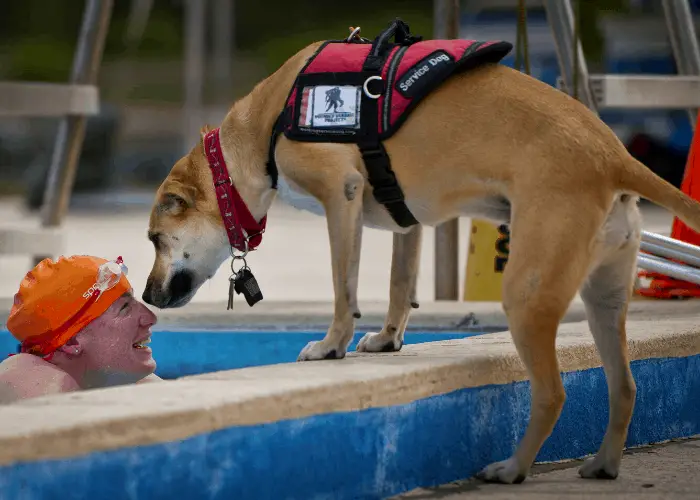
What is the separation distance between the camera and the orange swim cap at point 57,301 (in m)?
3.24

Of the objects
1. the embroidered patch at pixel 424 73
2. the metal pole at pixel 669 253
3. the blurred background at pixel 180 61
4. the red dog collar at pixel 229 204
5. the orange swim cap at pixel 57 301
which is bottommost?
the orange swim cap at pixel 57 301

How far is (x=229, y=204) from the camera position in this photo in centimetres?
341

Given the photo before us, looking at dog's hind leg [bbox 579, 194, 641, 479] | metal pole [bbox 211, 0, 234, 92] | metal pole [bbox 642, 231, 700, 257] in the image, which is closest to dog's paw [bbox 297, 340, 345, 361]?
dog's hind leg [bbox 579, 194, 641, 479]

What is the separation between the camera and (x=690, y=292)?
5148 millimetres

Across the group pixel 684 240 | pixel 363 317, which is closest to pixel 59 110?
pixel 363 317

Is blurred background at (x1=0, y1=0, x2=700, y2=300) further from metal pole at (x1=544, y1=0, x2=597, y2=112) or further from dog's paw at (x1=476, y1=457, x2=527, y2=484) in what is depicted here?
dog's paw at (x1=476, y1=457, x2=527, y2=484)

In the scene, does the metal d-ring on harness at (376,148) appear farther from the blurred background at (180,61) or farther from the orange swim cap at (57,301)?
the blurred background at (180,61)

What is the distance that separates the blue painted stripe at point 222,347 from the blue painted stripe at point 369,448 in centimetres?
131

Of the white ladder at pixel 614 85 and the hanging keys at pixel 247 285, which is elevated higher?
the white ladder at pixel 614 85

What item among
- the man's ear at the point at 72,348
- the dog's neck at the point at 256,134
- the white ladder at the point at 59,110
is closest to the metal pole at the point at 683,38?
the white ladder at the point at 59,110

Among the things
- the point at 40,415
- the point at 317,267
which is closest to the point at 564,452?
the point at 40,415

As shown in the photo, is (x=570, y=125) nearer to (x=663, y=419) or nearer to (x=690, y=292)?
(x=663, y=419)

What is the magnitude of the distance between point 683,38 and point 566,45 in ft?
2.19

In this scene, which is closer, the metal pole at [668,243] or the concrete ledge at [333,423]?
the concrete ledge at [333,423]
